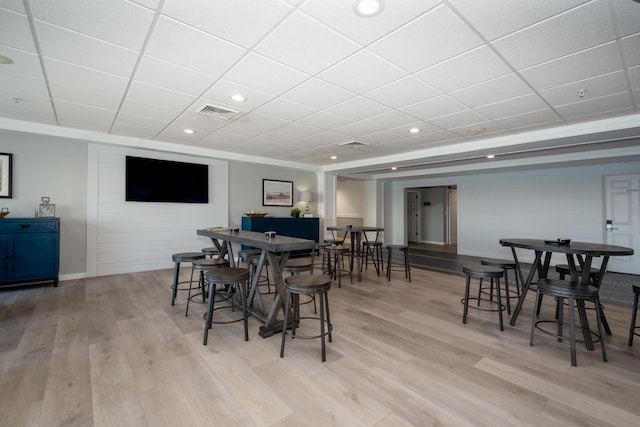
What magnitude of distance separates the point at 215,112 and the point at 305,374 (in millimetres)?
3199

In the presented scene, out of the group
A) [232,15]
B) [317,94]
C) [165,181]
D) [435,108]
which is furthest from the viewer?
[165,181]

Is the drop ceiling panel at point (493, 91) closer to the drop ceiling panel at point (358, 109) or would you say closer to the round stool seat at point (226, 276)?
the drop ceiling panel at point (358, 109)

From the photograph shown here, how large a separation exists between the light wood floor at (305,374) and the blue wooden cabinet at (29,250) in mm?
1081

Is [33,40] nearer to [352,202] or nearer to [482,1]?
[482,1]

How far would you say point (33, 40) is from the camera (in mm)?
2135

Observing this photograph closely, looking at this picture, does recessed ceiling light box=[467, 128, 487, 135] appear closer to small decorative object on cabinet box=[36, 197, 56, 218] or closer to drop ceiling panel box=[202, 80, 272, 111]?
drop ceiling panel box=[202, 80, 272, 111]

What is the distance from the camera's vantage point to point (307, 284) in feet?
7.57

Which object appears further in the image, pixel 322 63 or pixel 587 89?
pixel 587 89

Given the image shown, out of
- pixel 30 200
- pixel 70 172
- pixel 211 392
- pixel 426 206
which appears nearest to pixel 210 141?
pixel 70 172

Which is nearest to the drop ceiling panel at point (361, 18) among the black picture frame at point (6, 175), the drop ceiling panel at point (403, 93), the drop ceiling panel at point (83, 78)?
the drop ceiling panel at point (403, 93)

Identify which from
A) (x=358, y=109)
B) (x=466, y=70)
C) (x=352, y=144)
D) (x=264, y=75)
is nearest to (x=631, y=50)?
(x=466, y=70)

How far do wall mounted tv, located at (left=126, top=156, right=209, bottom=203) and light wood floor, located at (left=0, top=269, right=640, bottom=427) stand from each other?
2.56 m

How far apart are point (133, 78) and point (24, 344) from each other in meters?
2.57

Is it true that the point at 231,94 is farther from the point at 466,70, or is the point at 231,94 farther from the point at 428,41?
the point at 466,70
